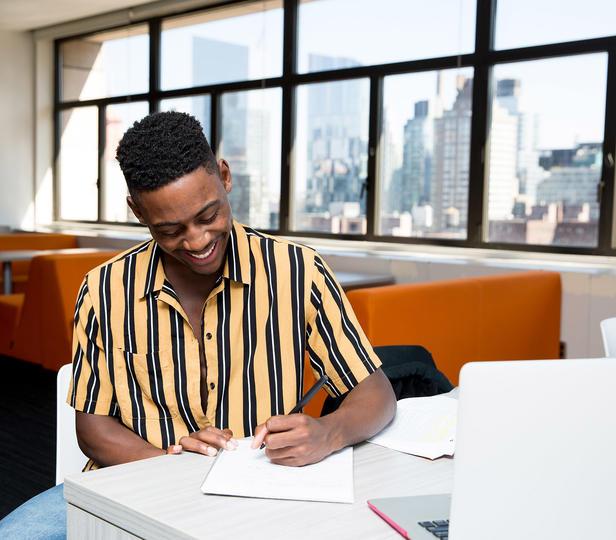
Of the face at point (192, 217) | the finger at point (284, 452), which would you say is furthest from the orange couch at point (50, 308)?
the finger at point (284, 452)

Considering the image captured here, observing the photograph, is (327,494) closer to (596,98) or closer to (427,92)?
(596,98)

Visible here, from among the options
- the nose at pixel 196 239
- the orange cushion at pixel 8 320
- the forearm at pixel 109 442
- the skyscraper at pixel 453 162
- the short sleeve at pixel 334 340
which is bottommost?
the orange cushion at pixel 8 320

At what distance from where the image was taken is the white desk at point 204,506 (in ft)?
3.22

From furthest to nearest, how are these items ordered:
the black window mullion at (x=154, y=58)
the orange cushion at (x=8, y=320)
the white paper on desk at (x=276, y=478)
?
the black window mullion at (x=154, y=58)
the orange cushion at (x=8, y=320)
the white paper on desk at (x=276, y=478)

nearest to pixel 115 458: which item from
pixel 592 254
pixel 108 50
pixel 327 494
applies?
pixel 327 494

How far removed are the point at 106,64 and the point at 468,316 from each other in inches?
216

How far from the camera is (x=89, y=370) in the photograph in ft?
4.68

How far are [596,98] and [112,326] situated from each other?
385cm

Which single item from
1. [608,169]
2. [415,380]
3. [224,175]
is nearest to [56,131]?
[608,169]

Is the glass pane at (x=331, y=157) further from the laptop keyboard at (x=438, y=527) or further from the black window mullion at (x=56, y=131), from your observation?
the laptop keyboard at (x=438, y=527)

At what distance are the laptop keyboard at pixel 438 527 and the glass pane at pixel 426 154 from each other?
4.34 meters

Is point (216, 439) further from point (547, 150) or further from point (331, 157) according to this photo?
point (331, 157)

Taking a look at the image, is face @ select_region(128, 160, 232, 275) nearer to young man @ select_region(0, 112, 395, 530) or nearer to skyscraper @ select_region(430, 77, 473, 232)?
young man @ select_region(0, 112, 395, 530)

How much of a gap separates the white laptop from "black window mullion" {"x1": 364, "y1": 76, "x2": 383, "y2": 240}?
4.95 m
